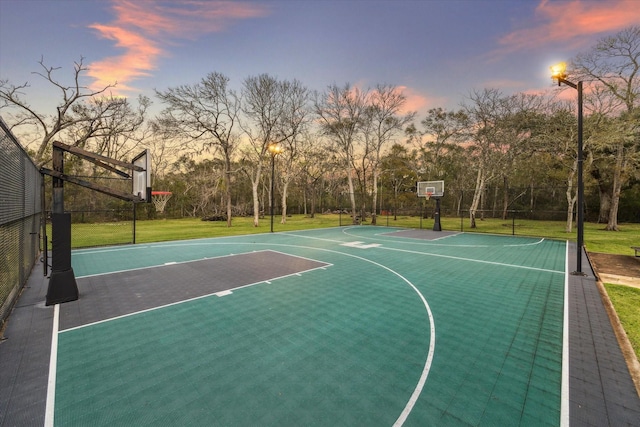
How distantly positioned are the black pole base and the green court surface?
29 centimetres

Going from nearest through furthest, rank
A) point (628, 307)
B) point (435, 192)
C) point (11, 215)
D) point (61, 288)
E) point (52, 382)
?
point (52, 382), point (11, 215), point (628, 307), point (61, 288), point (435, 192)

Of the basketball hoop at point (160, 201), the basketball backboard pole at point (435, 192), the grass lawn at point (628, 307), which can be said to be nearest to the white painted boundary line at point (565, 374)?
the grass lawn at point (628, 307)

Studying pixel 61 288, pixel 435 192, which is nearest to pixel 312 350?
pixel 61 288

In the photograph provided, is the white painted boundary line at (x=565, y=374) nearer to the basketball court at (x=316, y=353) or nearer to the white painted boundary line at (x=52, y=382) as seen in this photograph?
the basketball court at (x=316, y=353)

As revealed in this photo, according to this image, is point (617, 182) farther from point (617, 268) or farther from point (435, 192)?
point (617, 268)

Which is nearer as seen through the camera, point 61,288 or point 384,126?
point 61,288

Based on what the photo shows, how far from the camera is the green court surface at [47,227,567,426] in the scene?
2.92 meters

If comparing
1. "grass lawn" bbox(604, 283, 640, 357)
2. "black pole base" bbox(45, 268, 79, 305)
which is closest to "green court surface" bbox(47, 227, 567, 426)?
"black pole base" bbox(45, 268, 79, 305)

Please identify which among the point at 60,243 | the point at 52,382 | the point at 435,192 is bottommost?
the point at 52,382

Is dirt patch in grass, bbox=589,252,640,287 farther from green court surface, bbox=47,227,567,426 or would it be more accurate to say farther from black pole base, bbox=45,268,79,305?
black pole base, bbox=45,268,79,305

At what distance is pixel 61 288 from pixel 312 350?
591 centimetres

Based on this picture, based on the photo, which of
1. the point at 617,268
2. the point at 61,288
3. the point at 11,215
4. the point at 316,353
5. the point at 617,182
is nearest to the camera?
the point at 316,353

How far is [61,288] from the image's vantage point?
6.11 meters

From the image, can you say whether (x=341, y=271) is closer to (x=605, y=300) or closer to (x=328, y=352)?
(x=328, y=352)
